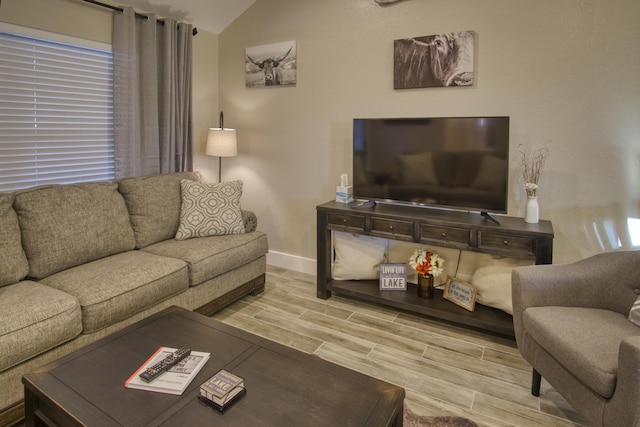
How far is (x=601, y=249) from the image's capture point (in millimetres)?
2656

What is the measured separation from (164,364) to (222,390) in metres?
0.31

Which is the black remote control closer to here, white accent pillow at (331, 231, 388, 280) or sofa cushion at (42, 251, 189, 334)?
sofa cushion at (42, 251, 189, 334)

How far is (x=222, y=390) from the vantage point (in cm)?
135

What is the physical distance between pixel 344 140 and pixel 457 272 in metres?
1.45

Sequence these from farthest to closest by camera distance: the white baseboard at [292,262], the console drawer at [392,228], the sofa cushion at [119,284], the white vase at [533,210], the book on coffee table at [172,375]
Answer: the white baseboard at [292,262], the console drawer at [392,228], the white vase at [533,210], the sofa cushion at [119,284], the book on coffee table at [172,375]

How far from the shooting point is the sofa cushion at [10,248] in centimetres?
218

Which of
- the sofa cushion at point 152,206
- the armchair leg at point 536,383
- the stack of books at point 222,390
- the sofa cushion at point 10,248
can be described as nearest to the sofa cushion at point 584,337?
the armchair leg at point 536,383

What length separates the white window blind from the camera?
273 cm

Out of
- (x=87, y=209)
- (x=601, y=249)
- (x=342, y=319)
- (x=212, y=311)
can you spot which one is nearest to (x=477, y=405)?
(x=342, y=319)

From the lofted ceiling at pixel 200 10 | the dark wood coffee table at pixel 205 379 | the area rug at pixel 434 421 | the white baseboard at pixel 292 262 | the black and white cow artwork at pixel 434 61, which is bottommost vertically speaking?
the area rug at pixel 434 421

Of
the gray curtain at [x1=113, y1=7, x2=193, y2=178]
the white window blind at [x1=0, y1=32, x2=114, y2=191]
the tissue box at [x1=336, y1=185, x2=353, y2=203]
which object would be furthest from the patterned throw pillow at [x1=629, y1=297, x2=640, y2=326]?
the white window blind at [x1=0, y1=32, x2=114, y2=191]

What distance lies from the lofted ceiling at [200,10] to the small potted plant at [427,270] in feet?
9.58

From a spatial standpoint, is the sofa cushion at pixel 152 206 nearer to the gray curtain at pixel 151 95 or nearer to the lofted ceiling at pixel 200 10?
the gray curtain at pixel 151 95

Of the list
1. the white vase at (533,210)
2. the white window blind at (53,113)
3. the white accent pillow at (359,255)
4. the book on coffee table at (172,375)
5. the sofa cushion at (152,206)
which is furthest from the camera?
the white accent pillow at (359,255)
